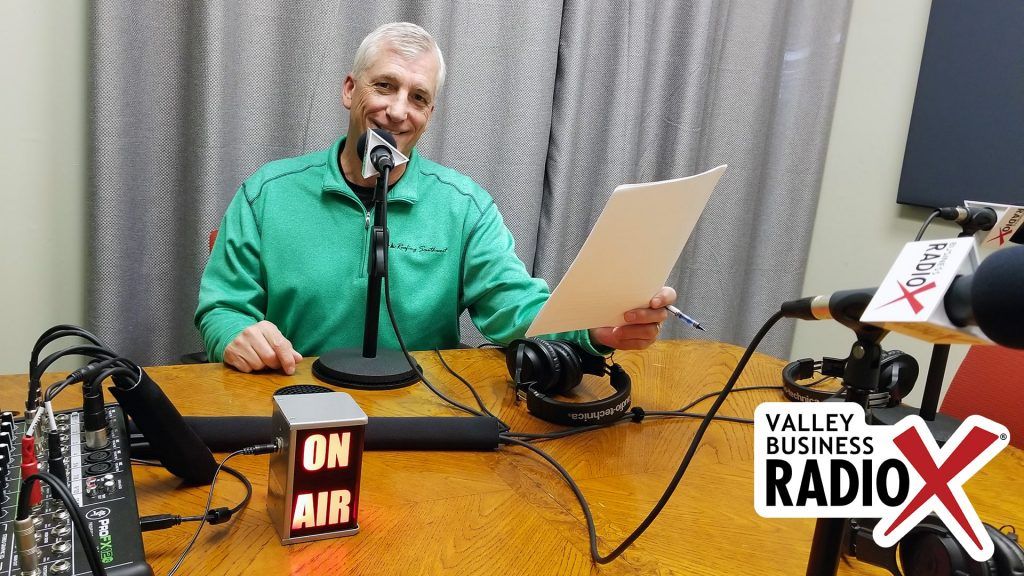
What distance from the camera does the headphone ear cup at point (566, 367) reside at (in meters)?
1.24

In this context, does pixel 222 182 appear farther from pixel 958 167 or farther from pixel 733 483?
pixel 958 167

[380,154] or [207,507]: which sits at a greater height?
[380,154]

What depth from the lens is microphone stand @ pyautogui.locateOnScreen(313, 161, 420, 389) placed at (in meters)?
1.25

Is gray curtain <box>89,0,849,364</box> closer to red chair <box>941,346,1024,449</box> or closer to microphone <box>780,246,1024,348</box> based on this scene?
red chair <box>941,346,1024,449</box>

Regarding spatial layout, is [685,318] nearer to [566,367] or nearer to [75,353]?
[566,367]

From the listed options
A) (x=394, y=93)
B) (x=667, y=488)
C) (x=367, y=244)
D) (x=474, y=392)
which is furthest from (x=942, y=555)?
(x=394, y=93)

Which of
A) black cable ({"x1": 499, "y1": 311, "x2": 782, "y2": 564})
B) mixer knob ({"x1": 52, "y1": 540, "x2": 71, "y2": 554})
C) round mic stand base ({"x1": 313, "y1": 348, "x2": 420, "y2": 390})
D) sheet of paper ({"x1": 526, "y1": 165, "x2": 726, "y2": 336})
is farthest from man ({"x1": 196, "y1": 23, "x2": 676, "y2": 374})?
mixer knob ({"x1": 52, "y1": 540, "x2": 71, "y2": 554})

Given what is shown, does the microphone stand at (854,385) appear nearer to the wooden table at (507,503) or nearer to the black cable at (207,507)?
the wooden table at (507,503)

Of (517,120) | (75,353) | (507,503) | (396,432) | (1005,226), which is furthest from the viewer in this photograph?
(517,120)

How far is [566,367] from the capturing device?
1.25 metres

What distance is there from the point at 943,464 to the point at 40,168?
6.79 feet

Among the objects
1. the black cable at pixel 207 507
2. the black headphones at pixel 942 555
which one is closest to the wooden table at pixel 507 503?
the black cable at pixel 207 507

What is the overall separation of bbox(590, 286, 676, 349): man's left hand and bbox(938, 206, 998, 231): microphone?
595mm

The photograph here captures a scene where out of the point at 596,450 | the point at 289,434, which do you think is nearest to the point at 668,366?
the point at 596,450
